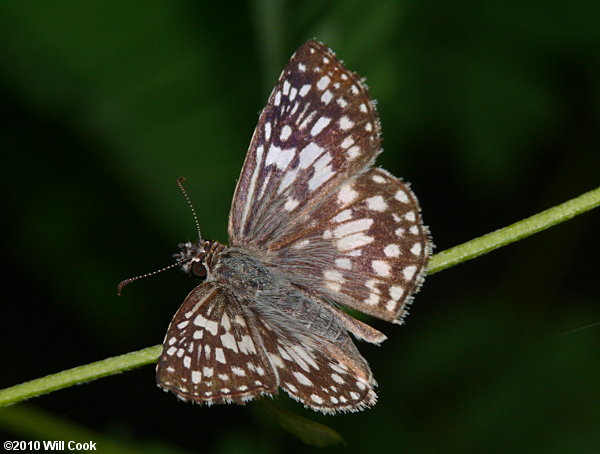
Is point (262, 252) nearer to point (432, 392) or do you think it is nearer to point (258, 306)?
point (258, 306)

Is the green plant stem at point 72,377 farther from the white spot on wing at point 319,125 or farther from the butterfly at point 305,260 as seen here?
the white spot on wing at point 319,125

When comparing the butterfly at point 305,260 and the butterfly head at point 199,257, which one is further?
the butterfly head at point 199,257

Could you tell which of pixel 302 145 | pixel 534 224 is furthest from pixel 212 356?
pixel 534 224

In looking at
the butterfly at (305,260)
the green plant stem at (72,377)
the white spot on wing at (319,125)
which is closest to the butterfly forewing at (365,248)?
the butterfly at (305,260)

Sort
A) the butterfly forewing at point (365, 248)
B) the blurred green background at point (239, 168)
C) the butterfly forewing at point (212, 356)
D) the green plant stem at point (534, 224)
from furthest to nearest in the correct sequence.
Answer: the blurred green background at point (239, 168), the butterfly forewing at point (365, 248), the butterfly forewing at point (212, 356), the green plant stem at point (534, 224)

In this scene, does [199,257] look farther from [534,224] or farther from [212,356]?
[534,224]

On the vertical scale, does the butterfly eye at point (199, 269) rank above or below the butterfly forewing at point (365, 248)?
below

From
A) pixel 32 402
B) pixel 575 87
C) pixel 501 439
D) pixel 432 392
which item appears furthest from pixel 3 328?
pixel 575 87
